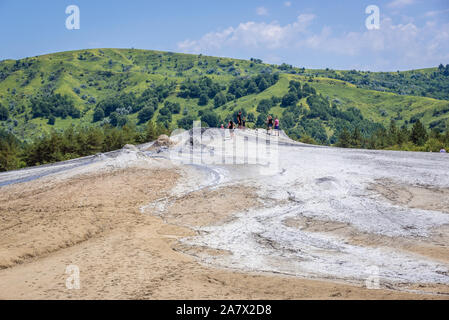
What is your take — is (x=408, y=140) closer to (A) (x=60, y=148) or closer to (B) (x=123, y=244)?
(A) (x=60, y=148)

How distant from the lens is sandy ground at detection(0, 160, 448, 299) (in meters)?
10.4

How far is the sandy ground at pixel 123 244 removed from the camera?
10.4 m

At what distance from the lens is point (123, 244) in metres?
14.5

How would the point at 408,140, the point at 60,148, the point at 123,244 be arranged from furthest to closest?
the point at 408,140 < the point at 60,148 < the point at 123,244

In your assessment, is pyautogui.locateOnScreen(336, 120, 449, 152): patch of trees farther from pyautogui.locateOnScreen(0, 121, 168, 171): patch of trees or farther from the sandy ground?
the sandy ground

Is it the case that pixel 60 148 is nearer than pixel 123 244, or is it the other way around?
pixel 123 244

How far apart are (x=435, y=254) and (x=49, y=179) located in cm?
2081

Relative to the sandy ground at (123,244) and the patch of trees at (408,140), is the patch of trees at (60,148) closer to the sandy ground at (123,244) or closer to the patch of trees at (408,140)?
the patch of trees at (408,140)

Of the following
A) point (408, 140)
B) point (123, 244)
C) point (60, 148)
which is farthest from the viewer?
point (408, 140)

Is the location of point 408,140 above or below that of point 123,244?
above

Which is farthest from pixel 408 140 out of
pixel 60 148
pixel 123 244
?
pixel 123 244

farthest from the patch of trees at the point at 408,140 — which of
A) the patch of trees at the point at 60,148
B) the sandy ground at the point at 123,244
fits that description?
the sandy ground at the point at 123,244
